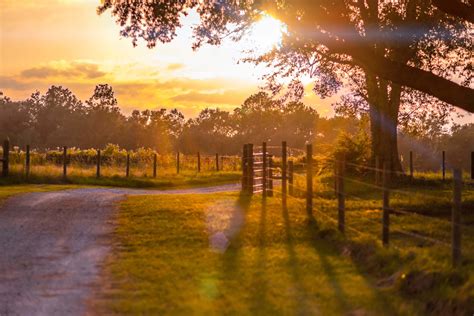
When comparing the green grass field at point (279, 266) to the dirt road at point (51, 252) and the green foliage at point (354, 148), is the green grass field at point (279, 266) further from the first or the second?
the green foliage at point (354, 148)

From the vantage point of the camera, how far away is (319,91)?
36719 mm

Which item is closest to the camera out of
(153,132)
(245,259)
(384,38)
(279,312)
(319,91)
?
(279,312)

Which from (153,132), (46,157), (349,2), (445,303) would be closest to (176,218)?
(445,303)

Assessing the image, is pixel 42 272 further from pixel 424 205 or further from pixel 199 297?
pixel 424 205

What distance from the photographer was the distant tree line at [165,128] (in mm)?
122938

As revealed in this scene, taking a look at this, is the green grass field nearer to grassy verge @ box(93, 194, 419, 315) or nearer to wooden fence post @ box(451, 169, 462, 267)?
grassy verge @ box(93, 194, 419, 315)

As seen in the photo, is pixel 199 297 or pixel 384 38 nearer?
pixel 199 297

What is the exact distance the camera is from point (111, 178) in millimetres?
38250

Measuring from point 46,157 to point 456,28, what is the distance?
99.7 ft

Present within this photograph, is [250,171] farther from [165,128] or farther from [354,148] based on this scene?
[165,128]

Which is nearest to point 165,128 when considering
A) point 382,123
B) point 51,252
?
point 382,123

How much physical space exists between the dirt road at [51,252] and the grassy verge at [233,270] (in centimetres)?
40

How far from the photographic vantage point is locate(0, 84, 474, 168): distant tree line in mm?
122938

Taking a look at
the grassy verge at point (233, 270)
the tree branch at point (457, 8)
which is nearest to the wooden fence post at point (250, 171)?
the grassy verge at point (233, 270)
